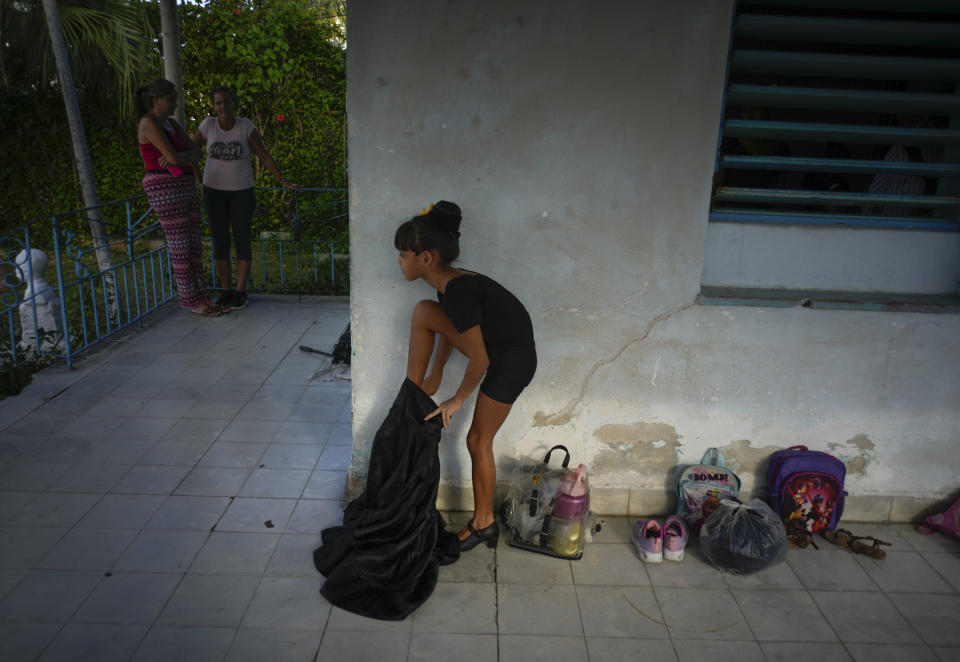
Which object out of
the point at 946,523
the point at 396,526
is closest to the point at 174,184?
the point at 396,526

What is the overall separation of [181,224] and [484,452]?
15.6ft

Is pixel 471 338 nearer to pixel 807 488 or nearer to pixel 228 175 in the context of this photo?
pixel 807 488

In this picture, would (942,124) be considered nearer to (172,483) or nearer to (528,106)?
(528,106)

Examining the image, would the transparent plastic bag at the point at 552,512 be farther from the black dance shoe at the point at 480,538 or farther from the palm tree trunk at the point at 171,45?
the palm tree trunk at the point at 171,45

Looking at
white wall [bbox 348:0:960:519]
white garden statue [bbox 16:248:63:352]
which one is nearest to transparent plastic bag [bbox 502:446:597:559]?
white wall [bbox 348:0:960:519]

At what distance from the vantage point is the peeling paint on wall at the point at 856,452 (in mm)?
4176

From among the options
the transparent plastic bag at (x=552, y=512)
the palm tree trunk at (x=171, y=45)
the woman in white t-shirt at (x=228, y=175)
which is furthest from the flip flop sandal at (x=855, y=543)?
the palm tree trunk at (x=171, y=45)

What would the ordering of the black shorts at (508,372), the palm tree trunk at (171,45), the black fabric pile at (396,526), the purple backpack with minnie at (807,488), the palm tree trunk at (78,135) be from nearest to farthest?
the black fabric pile at (396,526)
the black shorts at (508,372)
the purple backpack with minnie at (807,488)
the palm tree trunk at (78,135)
the palm tree trunk at (171,45)

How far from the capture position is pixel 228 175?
736cm

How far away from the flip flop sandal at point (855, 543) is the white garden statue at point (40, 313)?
6.09m

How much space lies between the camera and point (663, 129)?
369 centimetres

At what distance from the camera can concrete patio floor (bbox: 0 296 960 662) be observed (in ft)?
10.6

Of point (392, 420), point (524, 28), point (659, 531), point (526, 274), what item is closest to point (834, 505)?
point (659, 531)

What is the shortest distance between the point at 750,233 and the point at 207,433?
3.75 metres
